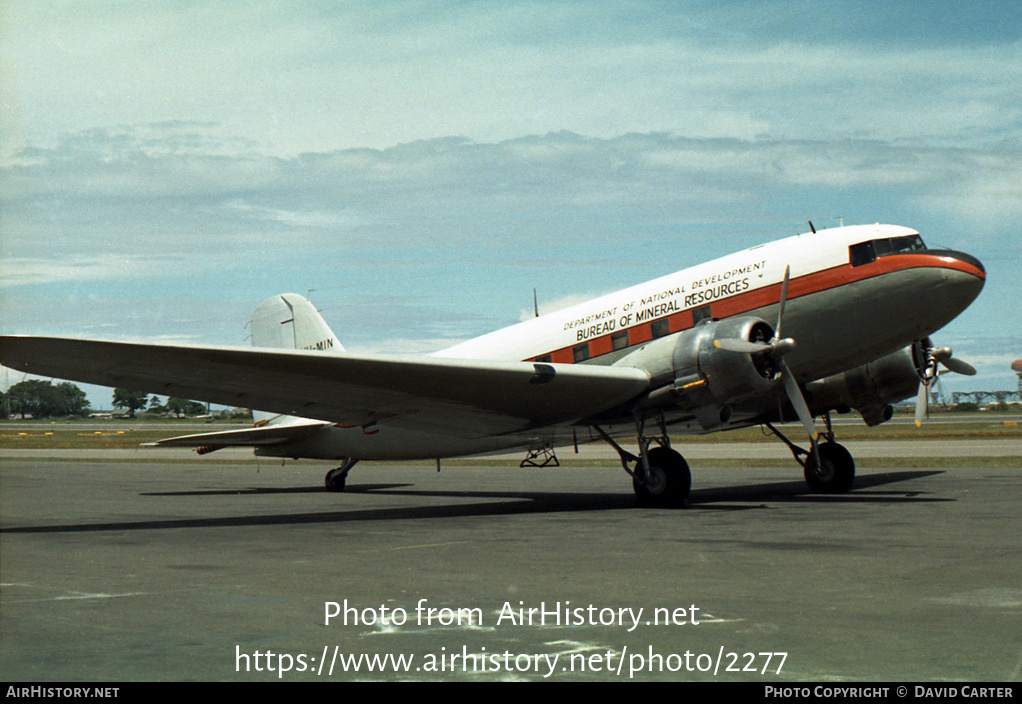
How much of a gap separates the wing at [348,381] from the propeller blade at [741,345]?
1.65 meters

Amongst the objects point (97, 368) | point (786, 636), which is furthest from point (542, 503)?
point (786, 636)

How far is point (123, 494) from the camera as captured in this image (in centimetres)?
2581

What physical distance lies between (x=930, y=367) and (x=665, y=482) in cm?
899

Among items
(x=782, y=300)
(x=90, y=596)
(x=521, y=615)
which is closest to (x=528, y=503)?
(x=782, y=300)

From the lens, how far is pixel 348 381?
1716 centimetres

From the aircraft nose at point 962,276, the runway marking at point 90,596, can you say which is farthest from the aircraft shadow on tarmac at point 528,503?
the runway marking at point 90,596

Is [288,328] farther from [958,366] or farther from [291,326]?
[958,366]

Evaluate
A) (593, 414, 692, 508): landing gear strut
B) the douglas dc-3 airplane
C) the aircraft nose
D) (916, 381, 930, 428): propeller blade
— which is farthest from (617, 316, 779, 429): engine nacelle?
(916, 381, 930, 428): propeller blade

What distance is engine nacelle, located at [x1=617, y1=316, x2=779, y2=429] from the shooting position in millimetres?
17219

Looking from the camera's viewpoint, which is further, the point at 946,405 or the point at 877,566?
the point at 946,405

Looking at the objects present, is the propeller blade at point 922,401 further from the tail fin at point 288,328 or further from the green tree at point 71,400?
the green tree at point 71,400

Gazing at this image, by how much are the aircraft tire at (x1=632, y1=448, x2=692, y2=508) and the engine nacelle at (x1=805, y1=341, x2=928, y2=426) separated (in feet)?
19.5

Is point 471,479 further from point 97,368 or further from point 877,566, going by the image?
point 877,566

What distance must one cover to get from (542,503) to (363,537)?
23.9 ft
